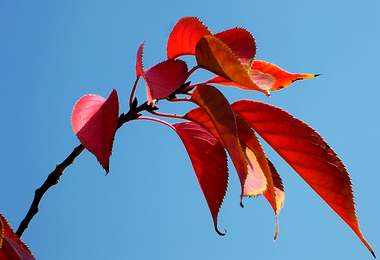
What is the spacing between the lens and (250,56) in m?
1.02

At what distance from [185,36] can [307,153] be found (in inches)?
15.8

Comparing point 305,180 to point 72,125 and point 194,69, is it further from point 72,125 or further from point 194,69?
point 72,125

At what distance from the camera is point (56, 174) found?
3.63 ft

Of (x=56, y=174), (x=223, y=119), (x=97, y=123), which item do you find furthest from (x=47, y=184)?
(x=223, y=119)

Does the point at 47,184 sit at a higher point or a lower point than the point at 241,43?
lower

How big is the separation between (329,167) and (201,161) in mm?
316

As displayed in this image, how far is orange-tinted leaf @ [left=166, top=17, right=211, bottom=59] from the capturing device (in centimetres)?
105

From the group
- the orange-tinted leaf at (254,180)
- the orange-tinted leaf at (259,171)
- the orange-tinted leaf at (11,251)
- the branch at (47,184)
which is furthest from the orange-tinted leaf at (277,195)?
the orange-tinted leaf at (11,251)

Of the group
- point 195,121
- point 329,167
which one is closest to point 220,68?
point 195,121

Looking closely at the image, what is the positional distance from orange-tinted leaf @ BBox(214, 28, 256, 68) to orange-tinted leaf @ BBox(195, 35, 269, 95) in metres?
0.08

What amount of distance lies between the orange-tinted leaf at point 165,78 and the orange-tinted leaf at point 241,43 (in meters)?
0.12

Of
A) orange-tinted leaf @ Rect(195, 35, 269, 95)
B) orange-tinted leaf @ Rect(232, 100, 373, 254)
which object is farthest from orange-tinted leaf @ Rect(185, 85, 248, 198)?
orange-tinted leaf @ Rect(232, 100, 373, 254)

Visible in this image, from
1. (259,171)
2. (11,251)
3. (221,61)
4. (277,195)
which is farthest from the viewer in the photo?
(277,195)

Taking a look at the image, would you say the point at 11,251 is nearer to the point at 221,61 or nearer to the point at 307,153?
the point at 221,61
